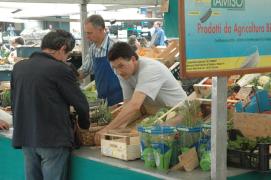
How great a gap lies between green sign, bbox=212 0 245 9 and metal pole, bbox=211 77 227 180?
33 cm

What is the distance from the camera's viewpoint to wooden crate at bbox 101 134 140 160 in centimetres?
269

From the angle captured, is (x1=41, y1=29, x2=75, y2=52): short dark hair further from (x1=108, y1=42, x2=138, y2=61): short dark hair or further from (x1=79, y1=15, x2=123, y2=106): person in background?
(x1=79, y1=15, x2=123, y2=106): person in background

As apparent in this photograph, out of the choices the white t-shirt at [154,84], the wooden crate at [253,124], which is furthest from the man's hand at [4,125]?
the wooden crate at [253,124]

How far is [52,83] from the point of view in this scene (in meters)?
2.80

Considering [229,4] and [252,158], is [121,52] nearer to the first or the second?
[252,158]

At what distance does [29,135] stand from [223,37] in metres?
1.52

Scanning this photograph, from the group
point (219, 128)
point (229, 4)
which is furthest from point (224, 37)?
point (219, 128)

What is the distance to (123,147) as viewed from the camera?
8.84ft

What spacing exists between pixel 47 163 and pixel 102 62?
6.24ft

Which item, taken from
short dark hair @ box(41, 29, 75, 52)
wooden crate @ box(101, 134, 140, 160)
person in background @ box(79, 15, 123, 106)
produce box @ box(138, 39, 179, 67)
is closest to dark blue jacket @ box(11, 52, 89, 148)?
short dark hair @ box(41, 29, 75, 52)

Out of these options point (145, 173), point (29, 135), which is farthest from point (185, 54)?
point (29, 135)

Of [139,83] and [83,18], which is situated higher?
[83,18]

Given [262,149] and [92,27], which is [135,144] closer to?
[262,149]

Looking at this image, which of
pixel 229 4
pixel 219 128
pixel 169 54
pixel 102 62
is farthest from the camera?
pixel 169 54
